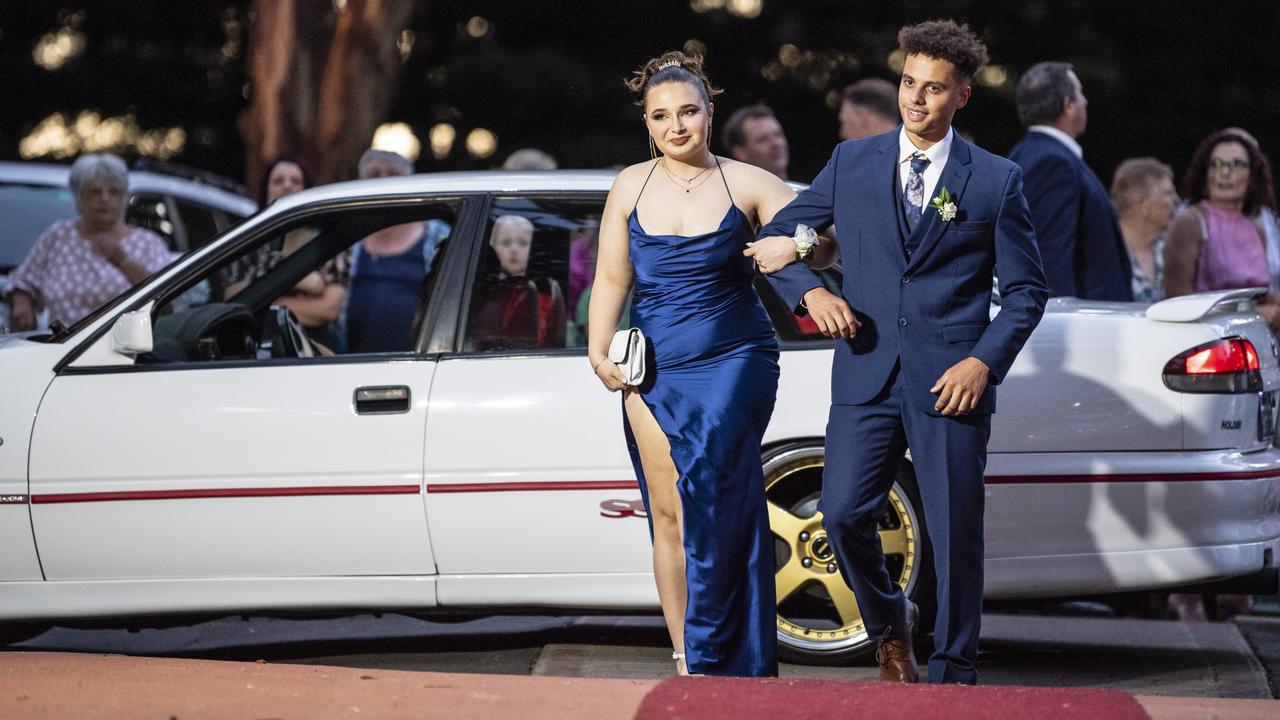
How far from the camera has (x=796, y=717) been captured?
402 cm

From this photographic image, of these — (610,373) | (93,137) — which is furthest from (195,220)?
(93,137)

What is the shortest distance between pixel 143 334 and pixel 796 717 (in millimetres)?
2640

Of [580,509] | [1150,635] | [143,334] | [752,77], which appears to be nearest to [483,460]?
[580,509]

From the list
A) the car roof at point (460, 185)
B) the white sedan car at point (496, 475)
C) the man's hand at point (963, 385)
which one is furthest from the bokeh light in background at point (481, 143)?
the man's hand at point (963, 385)

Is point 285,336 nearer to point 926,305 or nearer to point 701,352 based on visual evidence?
point 701,352

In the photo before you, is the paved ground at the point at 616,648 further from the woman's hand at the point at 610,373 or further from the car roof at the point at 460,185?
the car roof at the point at 460,185

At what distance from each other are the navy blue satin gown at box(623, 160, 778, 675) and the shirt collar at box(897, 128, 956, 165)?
463mm

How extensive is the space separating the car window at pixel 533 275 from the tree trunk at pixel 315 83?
8.52 m

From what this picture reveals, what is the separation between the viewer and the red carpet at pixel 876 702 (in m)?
4.05

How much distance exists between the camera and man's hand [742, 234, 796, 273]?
15.3ft

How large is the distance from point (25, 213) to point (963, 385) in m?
8.40

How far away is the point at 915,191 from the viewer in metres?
4.72

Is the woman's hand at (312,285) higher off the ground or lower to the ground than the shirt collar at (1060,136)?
lower

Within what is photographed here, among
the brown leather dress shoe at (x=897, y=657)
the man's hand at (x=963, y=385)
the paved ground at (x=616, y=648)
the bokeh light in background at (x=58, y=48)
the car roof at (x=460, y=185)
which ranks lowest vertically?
the paved ground at (x=616, y=648)
